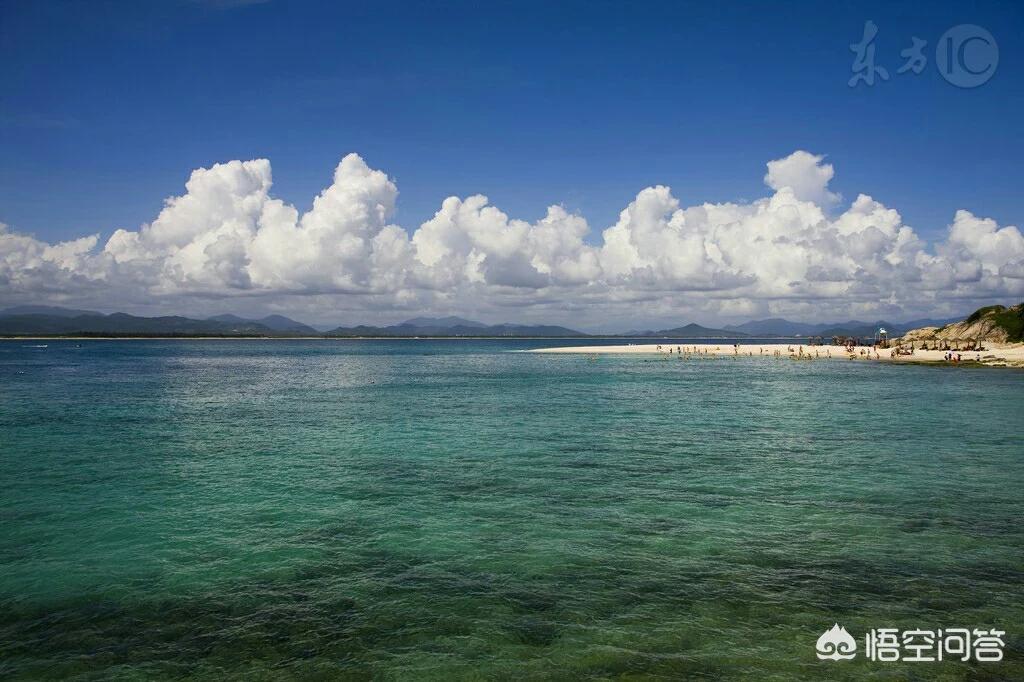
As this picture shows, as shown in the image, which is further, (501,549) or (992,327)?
(992,327)

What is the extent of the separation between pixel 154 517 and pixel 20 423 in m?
36.6

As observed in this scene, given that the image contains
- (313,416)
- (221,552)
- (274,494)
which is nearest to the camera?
(221,552)

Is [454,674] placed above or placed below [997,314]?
below

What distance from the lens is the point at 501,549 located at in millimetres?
19672

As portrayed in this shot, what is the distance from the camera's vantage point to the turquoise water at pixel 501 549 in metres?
13.4

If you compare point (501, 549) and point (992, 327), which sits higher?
point (992, 327)

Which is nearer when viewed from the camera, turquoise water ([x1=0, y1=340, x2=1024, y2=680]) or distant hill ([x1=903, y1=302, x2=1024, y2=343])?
turquoise water ([x1=0, y1=340, x2=1024, y2=680])

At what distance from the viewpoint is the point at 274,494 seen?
26.9 m

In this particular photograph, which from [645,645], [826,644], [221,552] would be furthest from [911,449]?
[221,552]

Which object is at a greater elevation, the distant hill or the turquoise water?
the distant hill

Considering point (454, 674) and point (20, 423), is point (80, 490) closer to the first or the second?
point (454, 674)

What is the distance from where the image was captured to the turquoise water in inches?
527

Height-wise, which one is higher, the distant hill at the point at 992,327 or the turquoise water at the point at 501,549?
the distant hill at the point at 992,327

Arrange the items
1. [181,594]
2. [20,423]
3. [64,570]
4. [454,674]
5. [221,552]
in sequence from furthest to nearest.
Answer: [20,423] → [221,552] → [64,570] → [181,594] → [454,674]
